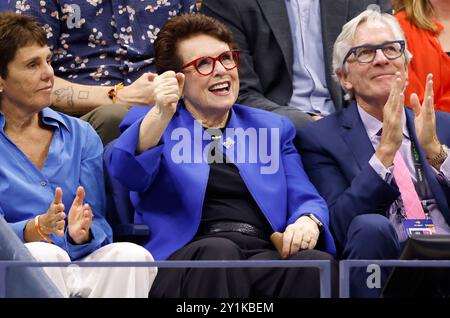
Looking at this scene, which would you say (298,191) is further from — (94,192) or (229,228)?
(94,192)

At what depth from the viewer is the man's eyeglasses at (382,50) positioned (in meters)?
3.40

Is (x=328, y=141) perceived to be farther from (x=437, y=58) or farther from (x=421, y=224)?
(x=437, y=58)

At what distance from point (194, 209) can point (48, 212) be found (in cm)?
47

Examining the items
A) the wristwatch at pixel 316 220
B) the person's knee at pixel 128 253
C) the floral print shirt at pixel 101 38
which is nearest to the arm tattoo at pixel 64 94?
the floral print shirt at pixel 101 38

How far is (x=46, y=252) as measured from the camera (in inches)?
109

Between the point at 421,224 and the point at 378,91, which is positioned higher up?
the point at 378,91

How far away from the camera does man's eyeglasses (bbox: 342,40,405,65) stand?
3.40m

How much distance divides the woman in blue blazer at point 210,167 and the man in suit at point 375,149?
2.9 inches

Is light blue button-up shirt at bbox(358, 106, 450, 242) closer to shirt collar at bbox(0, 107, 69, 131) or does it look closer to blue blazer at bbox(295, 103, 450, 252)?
blue blazer at bbox(295, 103, 450, 252)

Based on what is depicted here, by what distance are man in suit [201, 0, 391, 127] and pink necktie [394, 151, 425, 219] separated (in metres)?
0.58

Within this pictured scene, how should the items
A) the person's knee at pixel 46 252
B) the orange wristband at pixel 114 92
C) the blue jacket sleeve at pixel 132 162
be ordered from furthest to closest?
1. the orange wristband at pixel 114 92
2. the blue jacket sleeve at pixel 132 162
3. the person's knee at pixel 46 252

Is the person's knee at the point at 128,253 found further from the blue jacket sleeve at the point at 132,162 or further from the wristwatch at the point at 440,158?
the wristwatch at the point at 440,158

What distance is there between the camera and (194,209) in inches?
122

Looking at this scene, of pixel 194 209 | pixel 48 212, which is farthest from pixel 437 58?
pixel 48 212
